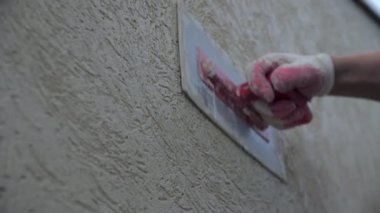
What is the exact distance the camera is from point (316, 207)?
1056 mm

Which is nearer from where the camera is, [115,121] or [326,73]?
[115,121]

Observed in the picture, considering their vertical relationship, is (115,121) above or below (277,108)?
above

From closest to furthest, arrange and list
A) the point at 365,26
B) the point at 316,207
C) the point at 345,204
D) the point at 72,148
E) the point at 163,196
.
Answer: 1. the point at 72,148
2. the point at 163,196
3. the point at 316,207
4. the point at 345,204
5. the point at 365,26

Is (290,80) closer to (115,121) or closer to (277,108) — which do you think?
(277,108)

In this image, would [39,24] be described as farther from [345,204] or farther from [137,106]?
[345,204]

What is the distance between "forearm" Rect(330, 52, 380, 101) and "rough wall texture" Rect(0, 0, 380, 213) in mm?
208

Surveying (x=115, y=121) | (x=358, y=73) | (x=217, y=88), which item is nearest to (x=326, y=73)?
(x=358, y=73)

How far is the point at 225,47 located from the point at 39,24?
0.51m

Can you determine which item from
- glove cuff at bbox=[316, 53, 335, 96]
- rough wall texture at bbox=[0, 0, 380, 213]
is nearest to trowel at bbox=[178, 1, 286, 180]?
rough wall texture at bbox=[0, 0, 380, 213]

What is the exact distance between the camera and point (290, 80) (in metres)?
0.82

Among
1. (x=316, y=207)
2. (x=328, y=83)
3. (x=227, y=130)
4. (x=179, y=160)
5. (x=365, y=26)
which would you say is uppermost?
(x=179, y=160)

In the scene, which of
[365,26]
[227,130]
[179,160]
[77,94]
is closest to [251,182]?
[227,130]

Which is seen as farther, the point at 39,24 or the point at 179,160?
the point at 179,160

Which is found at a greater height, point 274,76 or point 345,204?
point 274,76
